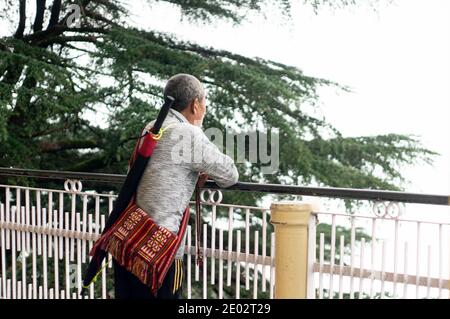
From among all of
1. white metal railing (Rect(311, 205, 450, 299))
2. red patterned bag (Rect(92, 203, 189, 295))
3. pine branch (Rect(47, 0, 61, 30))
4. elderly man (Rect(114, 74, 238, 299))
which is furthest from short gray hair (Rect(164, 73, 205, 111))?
pine branch (Rect(47, 0, 61, 30))

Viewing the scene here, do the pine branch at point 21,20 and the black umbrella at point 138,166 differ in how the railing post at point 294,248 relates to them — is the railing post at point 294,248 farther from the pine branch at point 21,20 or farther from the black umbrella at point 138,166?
the pine branch at point 21,20

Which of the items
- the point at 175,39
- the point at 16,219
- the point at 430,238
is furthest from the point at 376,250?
the point at 175,39

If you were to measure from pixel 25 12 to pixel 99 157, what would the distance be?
2247 mm

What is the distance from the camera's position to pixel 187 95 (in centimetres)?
199

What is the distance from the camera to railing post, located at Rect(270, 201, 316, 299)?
2205 millimetres

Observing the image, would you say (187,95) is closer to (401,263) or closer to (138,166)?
(138,166)

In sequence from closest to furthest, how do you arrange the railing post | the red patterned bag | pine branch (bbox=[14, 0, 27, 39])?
1. the red patterned bag
2. the railing post
3. pine branch (bbox=[14, 0, 27, 39])

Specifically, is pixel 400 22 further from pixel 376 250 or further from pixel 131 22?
pixel 376 250

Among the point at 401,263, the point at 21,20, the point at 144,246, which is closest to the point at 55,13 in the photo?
the point at 21,20

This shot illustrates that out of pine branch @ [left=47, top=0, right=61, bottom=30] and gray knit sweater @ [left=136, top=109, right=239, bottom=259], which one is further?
pine branch @ [left=47, top=0, right=61, bottom=30]

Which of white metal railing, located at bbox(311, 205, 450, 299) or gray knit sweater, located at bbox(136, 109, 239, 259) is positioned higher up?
gray knit sweater, located at bbox(136, 109, 239, 259)

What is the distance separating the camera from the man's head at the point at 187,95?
199 centimetres

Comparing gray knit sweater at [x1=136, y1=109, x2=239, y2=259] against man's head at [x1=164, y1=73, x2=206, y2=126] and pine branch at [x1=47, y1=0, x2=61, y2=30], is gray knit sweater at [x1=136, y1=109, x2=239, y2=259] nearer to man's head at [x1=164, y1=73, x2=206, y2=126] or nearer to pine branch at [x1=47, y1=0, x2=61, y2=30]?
man's head at [x1=164, y1=73, x2=206, y2=126]

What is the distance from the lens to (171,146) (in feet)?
6.38
